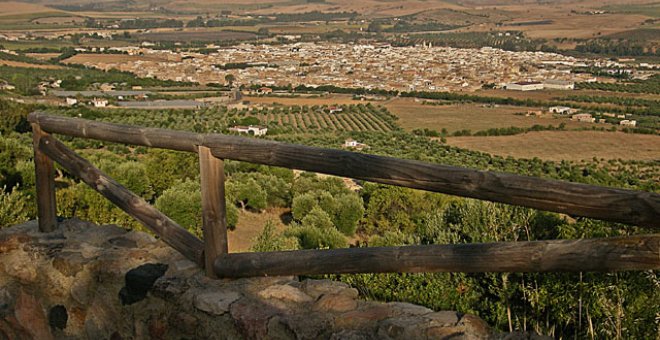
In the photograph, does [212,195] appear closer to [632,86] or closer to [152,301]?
[152,301]

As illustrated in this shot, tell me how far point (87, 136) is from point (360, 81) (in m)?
79.2

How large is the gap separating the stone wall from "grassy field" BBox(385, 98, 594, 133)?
4424cm

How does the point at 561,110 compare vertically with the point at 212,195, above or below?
below

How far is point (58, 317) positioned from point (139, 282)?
55 cm

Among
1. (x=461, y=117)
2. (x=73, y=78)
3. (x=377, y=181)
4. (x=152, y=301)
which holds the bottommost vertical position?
(x=461, y=117)

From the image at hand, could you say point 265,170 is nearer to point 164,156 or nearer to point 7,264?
point 164,156

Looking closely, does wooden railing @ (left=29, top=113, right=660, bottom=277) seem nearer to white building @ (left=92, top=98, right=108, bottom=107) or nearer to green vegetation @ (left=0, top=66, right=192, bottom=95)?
white building @ (left=92, top=98, right=108, bottom=107)

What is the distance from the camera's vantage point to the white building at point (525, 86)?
245 ft

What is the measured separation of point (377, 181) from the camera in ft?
7.10

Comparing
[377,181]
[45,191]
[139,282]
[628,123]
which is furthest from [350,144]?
[377,181]

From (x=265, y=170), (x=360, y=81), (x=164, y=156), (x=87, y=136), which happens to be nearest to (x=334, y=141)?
(x=265, y=170)

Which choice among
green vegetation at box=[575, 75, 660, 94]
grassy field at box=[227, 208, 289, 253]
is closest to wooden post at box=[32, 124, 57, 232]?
grassy field at box=[227, 208, 289, 253]

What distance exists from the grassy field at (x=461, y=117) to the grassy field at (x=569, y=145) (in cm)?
421

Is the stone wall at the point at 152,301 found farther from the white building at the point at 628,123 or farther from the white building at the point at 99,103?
the white building at the point at 628,123
